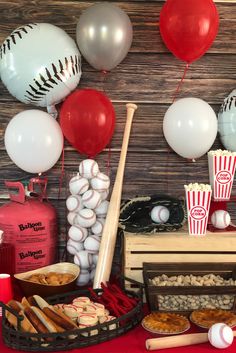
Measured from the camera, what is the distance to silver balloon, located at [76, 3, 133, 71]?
→ 152 cm

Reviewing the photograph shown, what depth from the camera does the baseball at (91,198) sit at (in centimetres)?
154

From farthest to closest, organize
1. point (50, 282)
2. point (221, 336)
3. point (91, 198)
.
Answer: point (91, 198) → point (50, 282) → point (221, 336)

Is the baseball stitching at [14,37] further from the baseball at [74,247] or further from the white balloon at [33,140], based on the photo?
the baseball at [74,247]

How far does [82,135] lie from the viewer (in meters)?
1.57

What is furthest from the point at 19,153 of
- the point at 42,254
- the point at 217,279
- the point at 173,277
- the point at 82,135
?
the point at 217,279

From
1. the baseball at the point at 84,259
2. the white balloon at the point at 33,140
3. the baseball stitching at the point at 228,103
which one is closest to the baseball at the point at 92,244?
the baseball at the point at 84,259

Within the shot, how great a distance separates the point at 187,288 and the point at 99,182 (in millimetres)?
471

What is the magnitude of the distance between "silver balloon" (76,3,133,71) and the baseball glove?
501 mm

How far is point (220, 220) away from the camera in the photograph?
5.08 feet

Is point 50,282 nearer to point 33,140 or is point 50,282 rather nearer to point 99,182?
point 99,182

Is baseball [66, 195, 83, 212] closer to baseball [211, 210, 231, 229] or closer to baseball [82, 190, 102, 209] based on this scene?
baseball [82, 190, 102, 209]

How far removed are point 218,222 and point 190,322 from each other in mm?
380

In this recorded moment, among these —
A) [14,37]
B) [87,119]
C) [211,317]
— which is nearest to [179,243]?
[211,317]

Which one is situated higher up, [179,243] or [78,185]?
[78,185]
